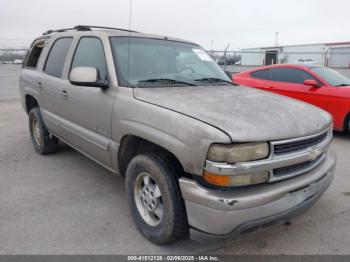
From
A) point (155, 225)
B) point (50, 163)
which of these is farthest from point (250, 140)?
point (50, 163)

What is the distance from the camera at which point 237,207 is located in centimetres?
204

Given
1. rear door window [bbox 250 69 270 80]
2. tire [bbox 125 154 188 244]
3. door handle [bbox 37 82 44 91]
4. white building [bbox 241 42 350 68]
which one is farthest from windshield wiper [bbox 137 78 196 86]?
white building [bbox 241 42 350 68]

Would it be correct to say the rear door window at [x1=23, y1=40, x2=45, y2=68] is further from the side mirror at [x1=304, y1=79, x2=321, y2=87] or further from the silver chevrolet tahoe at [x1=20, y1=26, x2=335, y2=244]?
the side mirror at [x1=304, y1=79, x2=321, y2=87]

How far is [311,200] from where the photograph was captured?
A: 8.12 ft

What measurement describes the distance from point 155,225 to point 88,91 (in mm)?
1606

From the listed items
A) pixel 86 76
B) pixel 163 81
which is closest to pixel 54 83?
pixel 86 76

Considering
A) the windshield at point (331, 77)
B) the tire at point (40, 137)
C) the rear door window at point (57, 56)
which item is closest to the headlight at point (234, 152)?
the rear door window at point (57, 56)

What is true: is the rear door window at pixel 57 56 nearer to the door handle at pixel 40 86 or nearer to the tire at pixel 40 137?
the door handle at pixel 40 86

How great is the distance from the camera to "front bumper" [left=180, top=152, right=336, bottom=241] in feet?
6.73

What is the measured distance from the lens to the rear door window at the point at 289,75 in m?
6.82

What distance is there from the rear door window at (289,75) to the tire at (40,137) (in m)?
5.24

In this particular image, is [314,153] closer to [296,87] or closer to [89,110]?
[89,110]

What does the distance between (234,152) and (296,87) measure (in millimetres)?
5447

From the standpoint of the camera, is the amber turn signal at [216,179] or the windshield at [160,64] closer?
the amber turn signal at [216,179]
